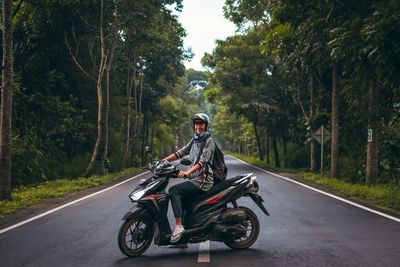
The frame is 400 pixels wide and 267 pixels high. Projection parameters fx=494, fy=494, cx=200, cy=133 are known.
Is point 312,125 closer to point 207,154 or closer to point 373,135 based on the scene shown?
point 373,135

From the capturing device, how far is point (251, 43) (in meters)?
35.3

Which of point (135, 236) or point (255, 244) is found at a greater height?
point (135, 236)

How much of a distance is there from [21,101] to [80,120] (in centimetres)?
396

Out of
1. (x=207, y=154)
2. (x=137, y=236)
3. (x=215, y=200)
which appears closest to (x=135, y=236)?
(x=137, y=236)

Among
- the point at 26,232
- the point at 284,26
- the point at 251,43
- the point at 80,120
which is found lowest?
the point at 26,232

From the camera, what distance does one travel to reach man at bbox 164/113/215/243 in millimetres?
6617

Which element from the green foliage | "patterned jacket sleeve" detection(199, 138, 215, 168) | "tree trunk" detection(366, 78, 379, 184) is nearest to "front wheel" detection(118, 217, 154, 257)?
Answer: "patterned jacket sleeve" detection(199, 138, 215, 168)

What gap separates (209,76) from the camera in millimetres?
39312

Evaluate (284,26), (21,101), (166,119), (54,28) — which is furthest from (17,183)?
(166,119)

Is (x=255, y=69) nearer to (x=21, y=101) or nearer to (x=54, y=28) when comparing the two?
(x=54, y=28)

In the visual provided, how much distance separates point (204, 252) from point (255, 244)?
91 centimetres

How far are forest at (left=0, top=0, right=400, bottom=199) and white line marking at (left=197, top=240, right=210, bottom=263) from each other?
1640mm

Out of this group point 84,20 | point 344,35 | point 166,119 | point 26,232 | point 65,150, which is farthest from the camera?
point 166,119

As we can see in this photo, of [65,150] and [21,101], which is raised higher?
[21,101]
